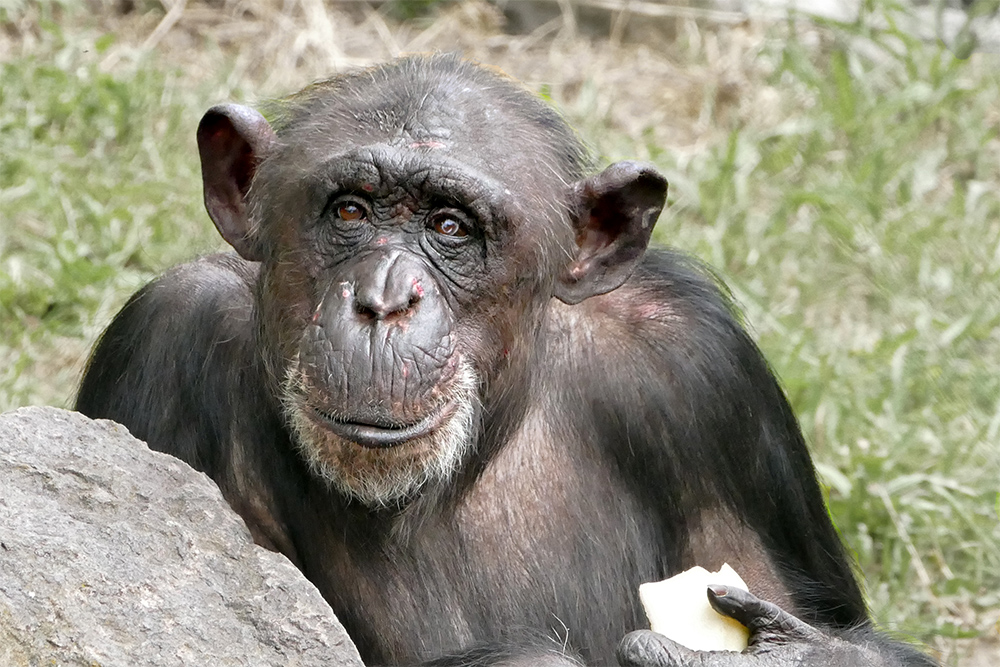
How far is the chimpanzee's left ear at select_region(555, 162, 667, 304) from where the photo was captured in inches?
210

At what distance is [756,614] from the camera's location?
491cm

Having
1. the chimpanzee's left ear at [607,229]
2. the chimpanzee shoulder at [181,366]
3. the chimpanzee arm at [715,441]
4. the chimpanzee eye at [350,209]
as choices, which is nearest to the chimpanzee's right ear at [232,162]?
the chimpanzee shoulder at [181,366]

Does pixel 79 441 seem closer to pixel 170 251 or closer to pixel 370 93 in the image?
pixel 370 93

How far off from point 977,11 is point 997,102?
38.0 inches

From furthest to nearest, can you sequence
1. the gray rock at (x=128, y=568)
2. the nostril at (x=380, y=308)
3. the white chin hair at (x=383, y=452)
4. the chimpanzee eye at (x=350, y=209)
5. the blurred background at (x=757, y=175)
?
the blurred background at (x=757, y=175), the chimpanzee eye at (x=350, y=209), the white chin hair at (x=383, y=452), the nostril at (x=380, y=308), the gray rock at (x=128, y=568)

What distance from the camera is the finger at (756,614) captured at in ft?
16.0

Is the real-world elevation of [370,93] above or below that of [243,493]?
above

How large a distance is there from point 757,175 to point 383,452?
607cm

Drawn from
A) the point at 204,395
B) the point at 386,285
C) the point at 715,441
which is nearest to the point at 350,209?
Result: the point at 386,285

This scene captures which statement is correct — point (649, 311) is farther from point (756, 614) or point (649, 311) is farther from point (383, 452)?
point (383, 452)

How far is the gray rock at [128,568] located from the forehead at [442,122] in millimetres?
1226

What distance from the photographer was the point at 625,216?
17.7 ft

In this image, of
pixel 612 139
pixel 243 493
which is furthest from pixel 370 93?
pixel 612 139

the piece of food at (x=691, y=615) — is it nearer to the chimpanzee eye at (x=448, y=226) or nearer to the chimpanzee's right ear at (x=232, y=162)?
the chimpanzee eye at (x=448, y=226)
